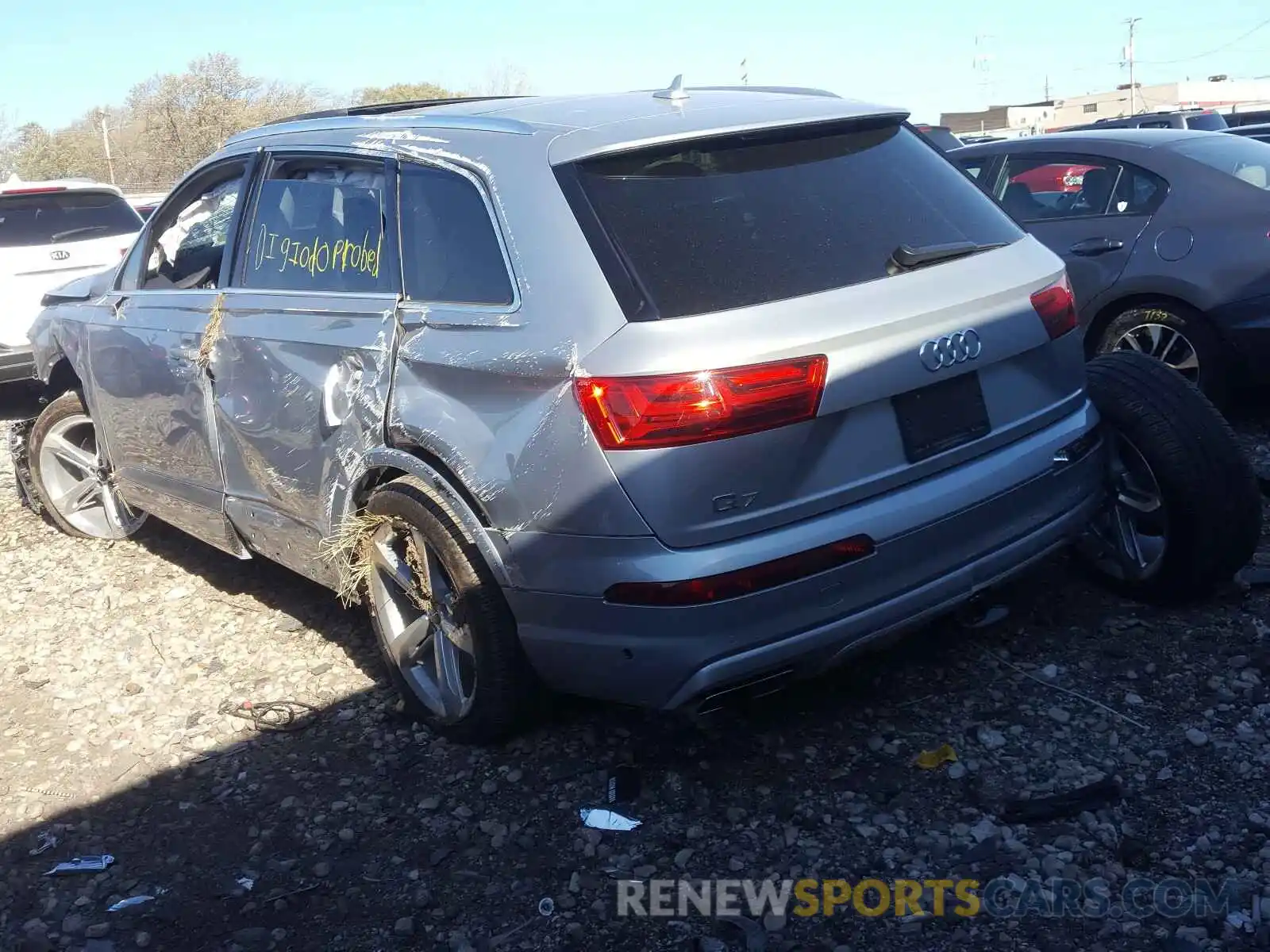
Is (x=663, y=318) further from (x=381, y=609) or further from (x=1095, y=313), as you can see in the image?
(x=1095, y=313)

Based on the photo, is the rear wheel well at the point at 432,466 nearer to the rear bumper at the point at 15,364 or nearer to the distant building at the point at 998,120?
the rear bumper at the point at 15,364

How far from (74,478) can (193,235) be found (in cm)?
198

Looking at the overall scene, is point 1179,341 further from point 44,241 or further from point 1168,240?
point 44,241

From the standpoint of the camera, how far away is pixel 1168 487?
384 centimetres

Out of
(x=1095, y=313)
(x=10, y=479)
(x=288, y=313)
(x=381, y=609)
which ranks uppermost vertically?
(x=288, y=313)

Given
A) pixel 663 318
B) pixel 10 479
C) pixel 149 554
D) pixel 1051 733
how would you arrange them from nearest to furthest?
pixel 663 318 < pixel 1051 733 < pixel 149 554 < pixel 10 479

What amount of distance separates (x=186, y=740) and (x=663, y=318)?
7.70ft

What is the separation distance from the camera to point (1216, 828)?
2.94 meters

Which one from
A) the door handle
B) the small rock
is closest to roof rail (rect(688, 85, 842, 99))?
the small rock

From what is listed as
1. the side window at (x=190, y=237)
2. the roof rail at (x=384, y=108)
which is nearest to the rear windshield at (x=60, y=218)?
the side window at (x=190, y=237)

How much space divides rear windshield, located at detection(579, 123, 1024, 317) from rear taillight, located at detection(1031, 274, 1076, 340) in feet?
0.72

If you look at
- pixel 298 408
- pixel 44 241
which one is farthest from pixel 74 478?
pixel 44 241

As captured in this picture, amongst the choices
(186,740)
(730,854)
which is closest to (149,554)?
(186,740)

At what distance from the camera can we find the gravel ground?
114 inches
